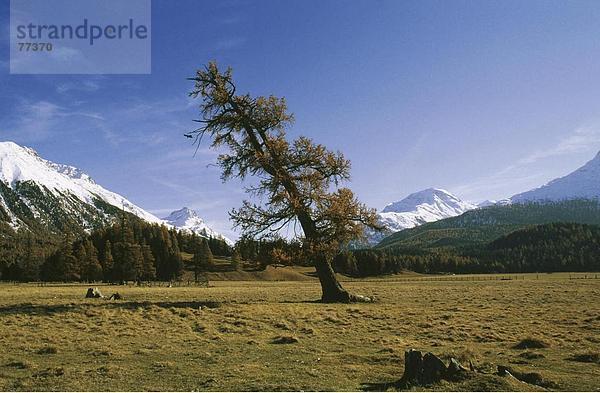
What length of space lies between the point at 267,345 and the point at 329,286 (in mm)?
14757

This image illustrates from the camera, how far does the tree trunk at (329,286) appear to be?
28.9 m

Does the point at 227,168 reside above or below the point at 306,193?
above

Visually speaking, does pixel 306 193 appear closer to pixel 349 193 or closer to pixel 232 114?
pixel 349 193

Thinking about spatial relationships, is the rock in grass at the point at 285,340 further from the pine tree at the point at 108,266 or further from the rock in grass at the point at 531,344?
the pine tree at the point at 108,266

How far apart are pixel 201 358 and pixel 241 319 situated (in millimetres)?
7473

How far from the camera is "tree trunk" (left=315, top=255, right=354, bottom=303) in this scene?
28.9 meters

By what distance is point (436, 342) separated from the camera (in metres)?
15.3

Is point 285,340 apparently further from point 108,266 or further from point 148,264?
point 148,264

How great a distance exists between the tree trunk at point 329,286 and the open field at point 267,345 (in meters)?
4.30

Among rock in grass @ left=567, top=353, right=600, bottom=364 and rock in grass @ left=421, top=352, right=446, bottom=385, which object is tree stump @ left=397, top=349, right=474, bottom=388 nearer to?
rock in grass @ left=421, top=352, right=446, bottom=385

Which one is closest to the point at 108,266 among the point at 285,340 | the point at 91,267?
the point at 91,267

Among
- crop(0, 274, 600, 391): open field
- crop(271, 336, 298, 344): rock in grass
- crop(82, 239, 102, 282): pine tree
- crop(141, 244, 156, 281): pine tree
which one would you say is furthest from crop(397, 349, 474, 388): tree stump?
crop(141, 244, 156, 281): pine tree

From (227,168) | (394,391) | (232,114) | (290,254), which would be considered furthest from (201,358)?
(232,114)

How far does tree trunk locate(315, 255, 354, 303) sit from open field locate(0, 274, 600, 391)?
430cm
